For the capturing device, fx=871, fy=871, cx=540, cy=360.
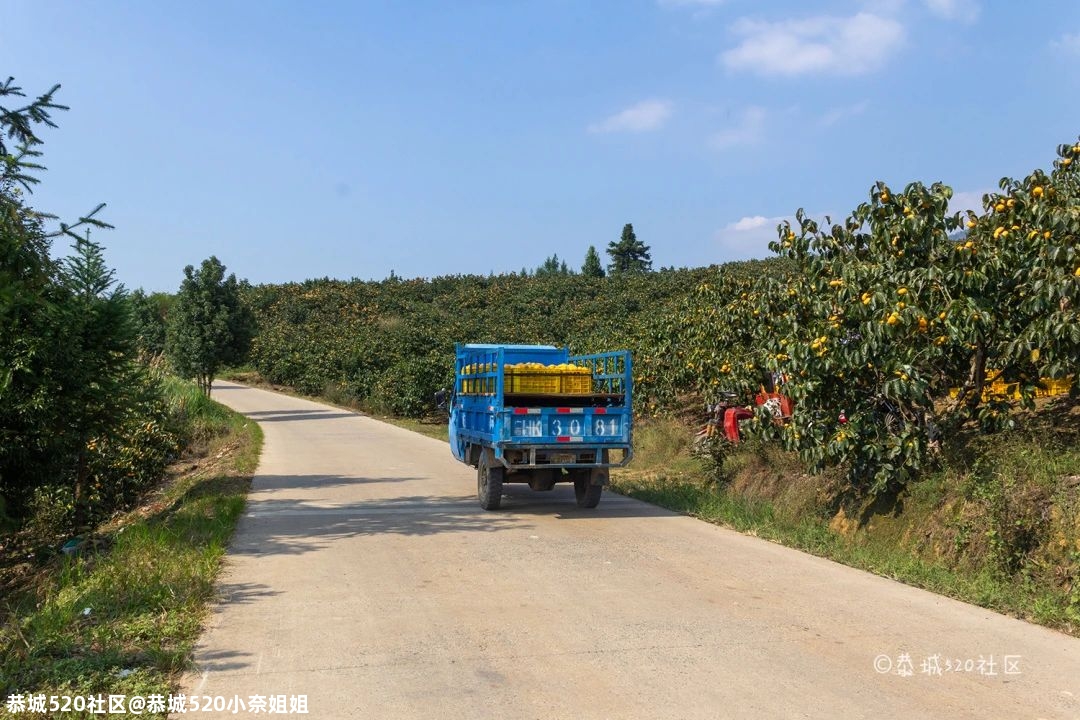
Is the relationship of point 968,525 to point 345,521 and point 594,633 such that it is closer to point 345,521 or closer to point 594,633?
point 594,633

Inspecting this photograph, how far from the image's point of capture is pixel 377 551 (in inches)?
362

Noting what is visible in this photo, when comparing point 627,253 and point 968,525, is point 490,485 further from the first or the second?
point 627,253

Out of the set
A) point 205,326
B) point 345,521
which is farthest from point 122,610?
point 205,326

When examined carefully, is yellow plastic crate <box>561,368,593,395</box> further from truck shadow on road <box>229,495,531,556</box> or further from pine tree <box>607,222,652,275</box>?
pine tree <box>607,222,652,275</box>

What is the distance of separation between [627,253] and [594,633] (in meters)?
74.7

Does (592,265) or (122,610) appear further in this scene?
→ (592,265)

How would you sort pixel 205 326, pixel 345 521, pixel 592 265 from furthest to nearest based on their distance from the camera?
pixel 592 265
pixel 205 326
pixel 345 521

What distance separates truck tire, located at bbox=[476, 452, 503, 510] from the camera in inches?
462

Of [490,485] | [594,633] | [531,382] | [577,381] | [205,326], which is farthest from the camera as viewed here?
[205,326]

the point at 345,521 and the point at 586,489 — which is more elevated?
the point at 586,489

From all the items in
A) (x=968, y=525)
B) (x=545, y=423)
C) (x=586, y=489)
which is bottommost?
(x=586, y=489)

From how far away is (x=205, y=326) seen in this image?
34.0m

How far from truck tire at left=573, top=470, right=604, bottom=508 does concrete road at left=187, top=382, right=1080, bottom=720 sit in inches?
49.2

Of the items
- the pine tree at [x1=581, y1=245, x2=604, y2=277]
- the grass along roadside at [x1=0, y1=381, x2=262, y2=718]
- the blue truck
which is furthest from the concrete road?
the pine tree at [x1=581, y1=245, x2=604, y2=277]
